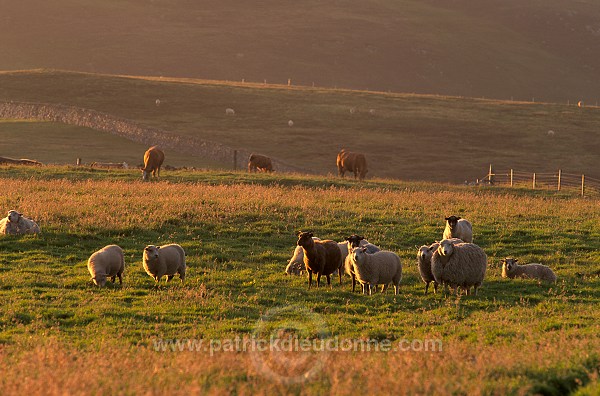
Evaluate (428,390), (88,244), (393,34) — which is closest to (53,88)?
(88,244)

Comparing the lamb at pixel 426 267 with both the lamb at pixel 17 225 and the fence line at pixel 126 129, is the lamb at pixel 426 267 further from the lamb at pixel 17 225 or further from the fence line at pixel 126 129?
the fence line at pixel 126 129

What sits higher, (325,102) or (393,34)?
(393,34)

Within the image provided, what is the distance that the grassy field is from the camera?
9516mm

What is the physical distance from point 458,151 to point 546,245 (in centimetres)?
4282

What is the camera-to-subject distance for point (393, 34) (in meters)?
158

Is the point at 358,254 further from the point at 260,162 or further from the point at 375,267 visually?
the point at 260,162

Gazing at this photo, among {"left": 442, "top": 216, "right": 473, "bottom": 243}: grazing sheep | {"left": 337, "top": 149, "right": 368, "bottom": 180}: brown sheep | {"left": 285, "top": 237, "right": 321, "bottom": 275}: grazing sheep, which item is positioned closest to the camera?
{"left": 285, "top": 237, "right": 321, "bottom": 275}: grazing sheep

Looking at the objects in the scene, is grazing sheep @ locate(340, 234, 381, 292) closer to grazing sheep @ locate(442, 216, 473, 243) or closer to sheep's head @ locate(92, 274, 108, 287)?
grazing sheep @ locate(442, 216, 473, 243)

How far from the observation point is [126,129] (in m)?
60.1

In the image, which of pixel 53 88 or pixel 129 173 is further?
pixel 53 88

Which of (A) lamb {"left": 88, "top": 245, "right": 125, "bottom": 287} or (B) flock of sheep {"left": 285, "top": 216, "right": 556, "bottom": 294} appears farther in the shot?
(A) lamb {"left": 88, "top": 245, "right": 125, "bottom": 287}

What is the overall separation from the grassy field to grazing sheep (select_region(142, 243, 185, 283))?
0.39 m

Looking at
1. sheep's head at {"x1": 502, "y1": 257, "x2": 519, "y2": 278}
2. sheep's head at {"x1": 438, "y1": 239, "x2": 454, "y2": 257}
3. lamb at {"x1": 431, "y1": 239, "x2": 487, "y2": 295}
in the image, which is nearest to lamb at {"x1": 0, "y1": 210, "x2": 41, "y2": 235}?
lamb at {"x1": 431, "y1": 239, "x2": 487, "y2": 295}

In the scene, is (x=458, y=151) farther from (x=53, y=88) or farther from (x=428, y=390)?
(x=428, y=390)
